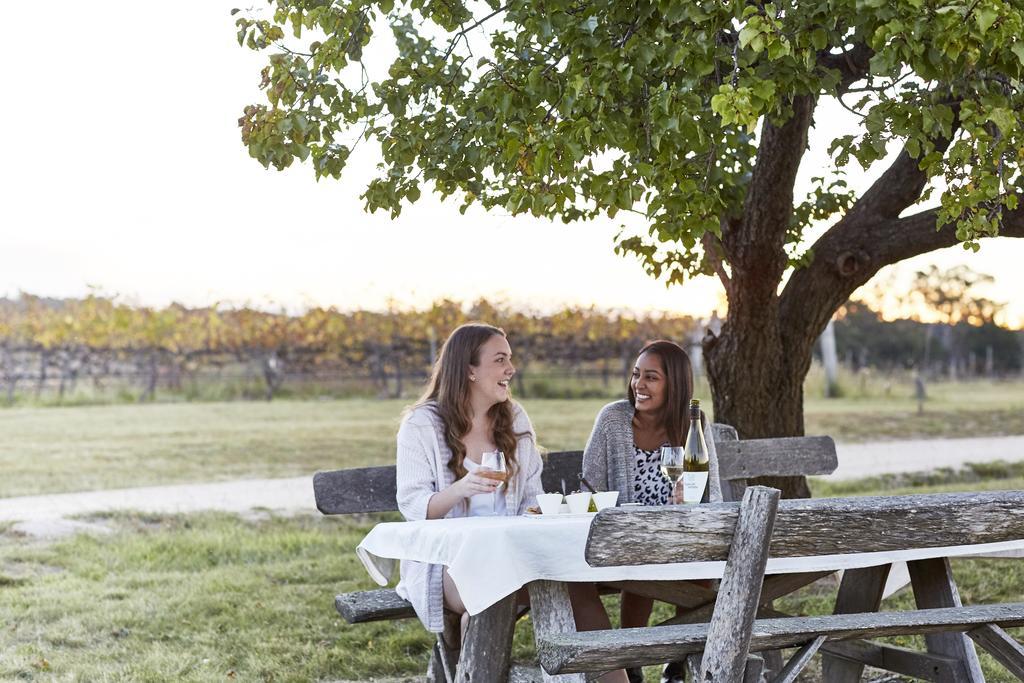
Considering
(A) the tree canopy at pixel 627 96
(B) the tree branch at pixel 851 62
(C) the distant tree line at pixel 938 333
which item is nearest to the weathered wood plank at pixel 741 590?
(A) the tree canopy at pixel 627 96

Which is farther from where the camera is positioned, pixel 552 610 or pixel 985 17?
pixel 985 17

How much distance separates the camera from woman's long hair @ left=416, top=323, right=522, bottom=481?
13.0 ft

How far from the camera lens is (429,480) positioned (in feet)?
12.7

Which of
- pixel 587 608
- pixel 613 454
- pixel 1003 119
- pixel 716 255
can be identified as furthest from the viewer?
pixel 716 255

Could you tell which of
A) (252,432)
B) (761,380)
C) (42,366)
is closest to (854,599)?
(761,380)

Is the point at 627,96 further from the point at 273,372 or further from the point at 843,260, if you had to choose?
the point at 273,372

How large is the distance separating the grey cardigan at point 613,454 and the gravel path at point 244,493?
22.3 ft

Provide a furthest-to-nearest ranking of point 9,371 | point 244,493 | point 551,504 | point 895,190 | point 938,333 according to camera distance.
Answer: point 938,333 < point 9,371 < point 244,493 < point 895,190 < point 551,504

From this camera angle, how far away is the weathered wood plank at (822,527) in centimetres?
245

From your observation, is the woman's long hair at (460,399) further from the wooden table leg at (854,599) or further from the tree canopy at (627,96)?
the wooden table leg at (854,599)

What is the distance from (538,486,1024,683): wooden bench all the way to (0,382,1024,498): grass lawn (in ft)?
36.9

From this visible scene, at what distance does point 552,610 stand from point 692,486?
30.2 inches

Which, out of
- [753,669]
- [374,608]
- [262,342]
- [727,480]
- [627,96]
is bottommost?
[374,608]

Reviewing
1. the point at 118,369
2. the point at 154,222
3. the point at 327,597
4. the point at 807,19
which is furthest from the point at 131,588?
the point at 118,369
